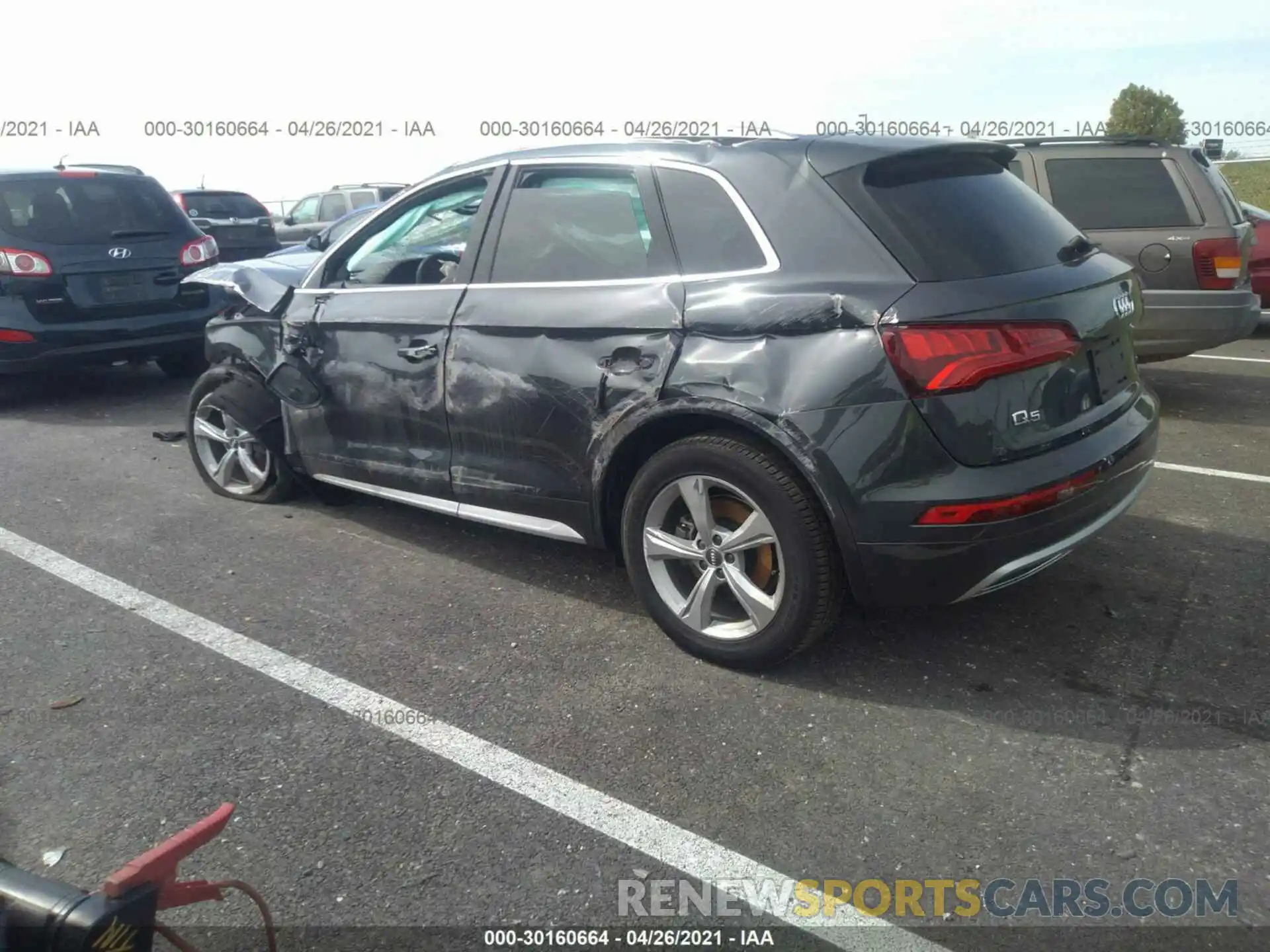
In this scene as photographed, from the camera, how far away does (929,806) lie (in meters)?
2.84

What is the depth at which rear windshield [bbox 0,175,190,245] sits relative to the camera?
7.42 metres

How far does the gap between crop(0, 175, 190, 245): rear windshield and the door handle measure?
14.7 feet


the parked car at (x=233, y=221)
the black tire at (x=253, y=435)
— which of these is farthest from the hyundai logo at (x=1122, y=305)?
the parked car at (x=233, y=221)

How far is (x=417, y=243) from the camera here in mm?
4562

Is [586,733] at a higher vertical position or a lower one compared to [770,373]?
lower

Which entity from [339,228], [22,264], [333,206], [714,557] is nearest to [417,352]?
[714,557]

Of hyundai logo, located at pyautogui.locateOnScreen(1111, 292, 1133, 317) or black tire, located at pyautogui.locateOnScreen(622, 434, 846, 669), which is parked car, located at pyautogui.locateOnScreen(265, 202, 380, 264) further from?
hyundai logo, located at pyautogui.locateOnScreen(1111, 292, 1133, 317)

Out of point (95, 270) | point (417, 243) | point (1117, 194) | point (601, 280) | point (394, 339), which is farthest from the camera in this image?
point (95, 270)

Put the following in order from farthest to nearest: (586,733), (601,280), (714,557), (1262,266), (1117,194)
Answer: (1262,266), (1117,194), (601,280), (714,557), (586,733)

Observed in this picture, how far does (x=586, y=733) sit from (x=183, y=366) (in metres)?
7.07

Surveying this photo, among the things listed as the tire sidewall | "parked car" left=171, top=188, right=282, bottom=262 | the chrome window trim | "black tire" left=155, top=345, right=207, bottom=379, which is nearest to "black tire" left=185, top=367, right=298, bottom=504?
the chrome window trim

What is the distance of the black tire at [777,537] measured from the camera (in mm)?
3301

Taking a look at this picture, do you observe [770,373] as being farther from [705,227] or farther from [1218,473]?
[1218,473]

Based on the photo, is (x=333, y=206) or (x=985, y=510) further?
(x=333, y=206)
